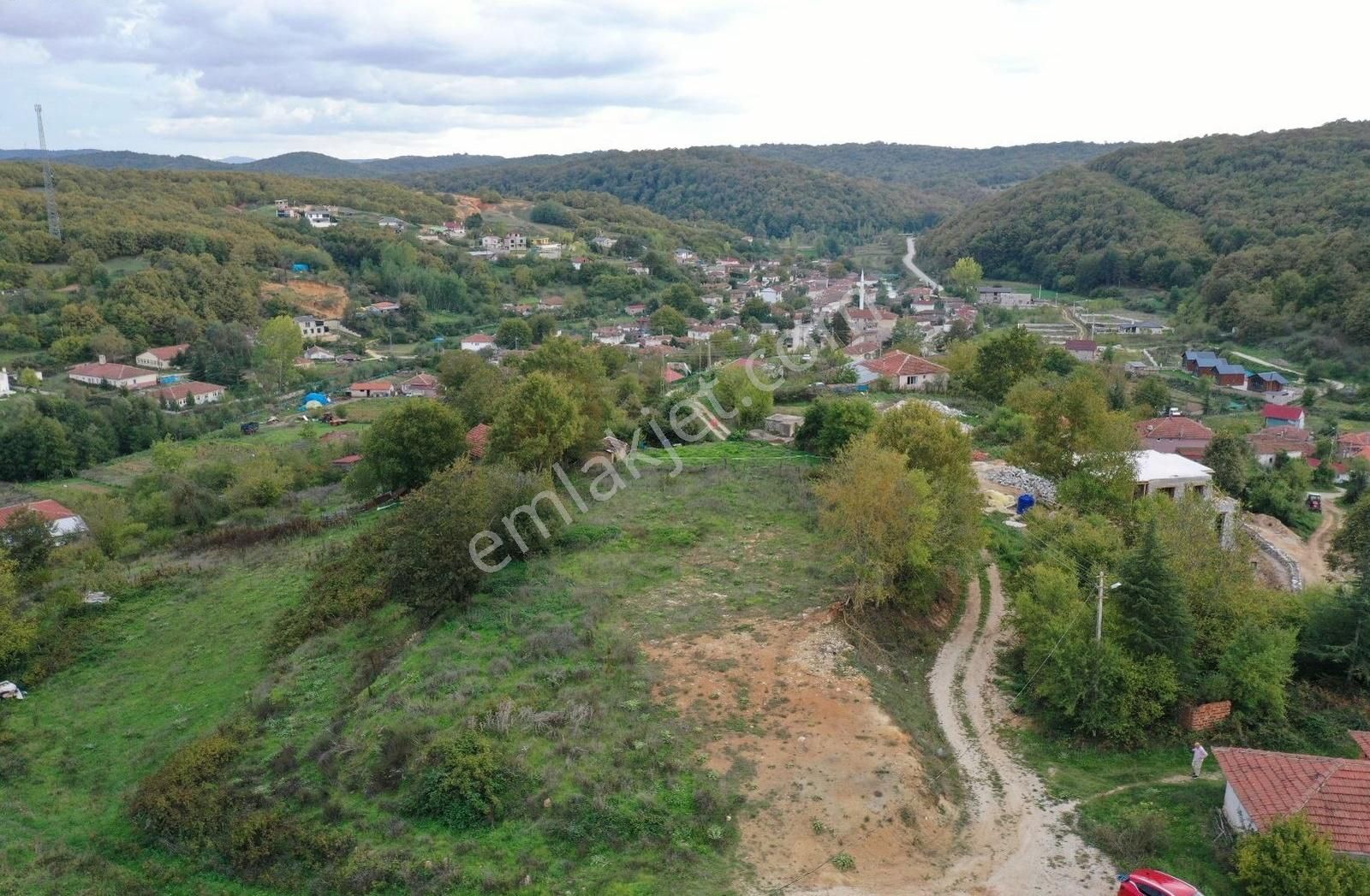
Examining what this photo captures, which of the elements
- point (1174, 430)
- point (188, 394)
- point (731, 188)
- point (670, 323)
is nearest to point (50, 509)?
point (188, 394)

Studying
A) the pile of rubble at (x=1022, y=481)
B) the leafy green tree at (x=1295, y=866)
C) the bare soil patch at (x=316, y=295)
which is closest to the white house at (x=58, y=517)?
the pile of rubble at (x=1022, y=481)

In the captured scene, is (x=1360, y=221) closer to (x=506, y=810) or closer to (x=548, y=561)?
(x=548, y=561)

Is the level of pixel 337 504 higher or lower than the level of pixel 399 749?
lower

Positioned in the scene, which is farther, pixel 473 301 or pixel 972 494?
pixel 473 301

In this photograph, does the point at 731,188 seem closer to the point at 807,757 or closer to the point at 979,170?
the point at 979,170

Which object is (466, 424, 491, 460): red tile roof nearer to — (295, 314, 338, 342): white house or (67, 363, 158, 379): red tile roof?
(67, 363, 158, 379): red tile roof

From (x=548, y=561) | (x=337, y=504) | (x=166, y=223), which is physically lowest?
(x=337, y=504)

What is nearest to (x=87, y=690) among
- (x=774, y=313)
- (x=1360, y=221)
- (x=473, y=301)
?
(x=774, y=313)

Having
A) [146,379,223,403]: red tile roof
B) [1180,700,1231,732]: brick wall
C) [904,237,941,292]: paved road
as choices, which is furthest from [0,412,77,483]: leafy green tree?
[904,237,941,292]: paved road
